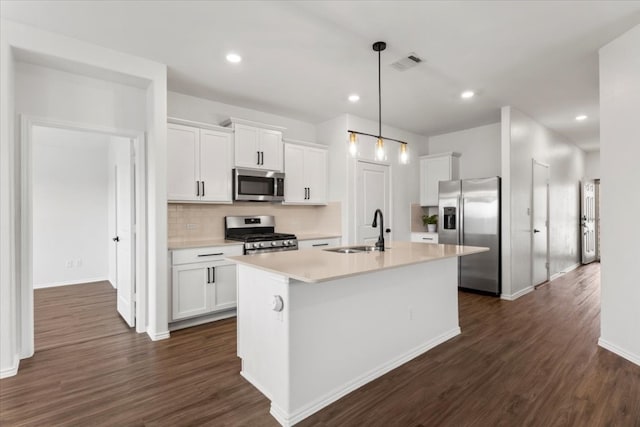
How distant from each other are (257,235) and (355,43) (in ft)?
8.06

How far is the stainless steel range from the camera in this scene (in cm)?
393

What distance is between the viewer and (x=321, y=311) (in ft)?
7.18

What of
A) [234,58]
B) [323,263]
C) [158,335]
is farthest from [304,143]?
[158,335]

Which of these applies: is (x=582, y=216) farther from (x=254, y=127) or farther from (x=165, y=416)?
(x=165, y=416)

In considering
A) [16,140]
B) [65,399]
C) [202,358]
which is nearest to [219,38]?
[16,140]

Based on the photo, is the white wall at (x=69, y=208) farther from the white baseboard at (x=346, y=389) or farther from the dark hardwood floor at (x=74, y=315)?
the white baseboard at (x=346, y=389)

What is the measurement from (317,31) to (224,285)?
2.79 meters

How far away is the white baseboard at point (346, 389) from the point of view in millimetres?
1984

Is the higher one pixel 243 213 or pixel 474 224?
pixel 243 213

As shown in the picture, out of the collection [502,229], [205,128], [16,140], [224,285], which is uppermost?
[205,128]

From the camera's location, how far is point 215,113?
434 cm

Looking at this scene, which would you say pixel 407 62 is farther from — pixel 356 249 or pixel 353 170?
pixel 353 170

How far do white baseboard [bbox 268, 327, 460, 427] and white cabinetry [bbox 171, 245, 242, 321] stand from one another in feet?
5.17

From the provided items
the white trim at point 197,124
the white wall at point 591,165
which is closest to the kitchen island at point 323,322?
the white trim at point 197,124
